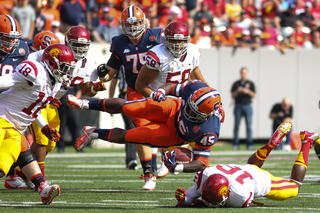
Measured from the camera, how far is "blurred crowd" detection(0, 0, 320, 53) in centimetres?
1171

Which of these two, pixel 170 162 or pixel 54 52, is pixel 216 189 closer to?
pixel 170 162

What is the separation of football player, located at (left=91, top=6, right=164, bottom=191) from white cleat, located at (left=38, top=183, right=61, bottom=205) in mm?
1609

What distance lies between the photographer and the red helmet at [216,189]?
14.0ft

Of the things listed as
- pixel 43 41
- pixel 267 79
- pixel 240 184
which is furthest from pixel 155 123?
pixel 267 79

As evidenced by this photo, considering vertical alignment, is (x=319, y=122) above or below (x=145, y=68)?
below

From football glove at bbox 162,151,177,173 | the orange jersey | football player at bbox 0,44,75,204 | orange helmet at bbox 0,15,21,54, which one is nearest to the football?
football glove at bbox 162,151,177,173

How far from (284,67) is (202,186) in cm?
1067

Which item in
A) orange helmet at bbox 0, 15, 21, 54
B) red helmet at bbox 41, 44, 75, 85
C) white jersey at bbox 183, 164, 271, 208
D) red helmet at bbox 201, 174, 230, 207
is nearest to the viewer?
red helmet at bbox 201, 174, 230, 207

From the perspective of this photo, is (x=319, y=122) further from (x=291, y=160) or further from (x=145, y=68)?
(x=145, y=68)

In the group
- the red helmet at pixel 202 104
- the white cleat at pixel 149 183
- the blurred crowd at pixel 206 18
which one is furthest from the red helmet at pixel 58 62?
the blurred crowd at pixel 206 18

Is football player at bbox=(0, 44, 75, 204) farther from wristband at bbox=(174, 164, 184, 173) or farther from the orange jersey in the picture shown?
wristband at bbox=(174, 164, 184, 173)

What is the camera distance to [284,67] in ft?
47.5

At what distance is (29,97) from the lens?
471 cm

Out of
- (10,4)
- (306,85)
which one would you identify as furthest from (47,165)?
(306,85)
